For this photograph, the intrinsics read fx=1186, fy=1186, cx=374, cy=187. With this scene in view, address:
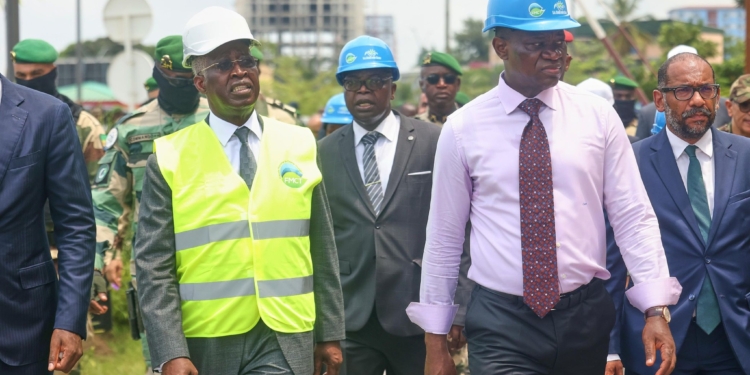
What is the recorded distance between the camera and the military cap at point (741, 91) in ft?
26.1

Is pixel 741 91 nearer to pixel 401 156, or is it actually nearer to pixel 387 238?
pixel 401 156

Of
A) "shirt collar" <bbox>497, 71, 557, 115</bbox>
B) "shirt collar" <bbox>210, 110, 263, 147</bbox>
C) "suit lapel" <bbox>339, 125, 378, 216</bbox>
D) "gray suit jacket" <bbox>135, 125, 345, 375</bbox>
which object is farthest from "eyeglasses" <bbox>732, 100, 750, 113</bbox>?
"gray suit jacket" <bbox>135, 125, 345, 375</bbox>

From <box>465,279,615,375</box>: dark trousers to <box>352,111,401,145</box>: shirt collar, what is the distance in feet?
6.86

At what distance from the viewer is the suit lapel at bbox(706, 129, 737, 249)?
5.96m

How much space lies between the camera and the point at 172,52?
24.9 feet

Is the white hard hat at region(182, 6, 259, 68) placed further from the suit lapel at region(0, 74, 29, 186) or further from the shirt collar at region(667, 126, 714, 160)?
the shirt collar at region(667, 126, 714, 160)

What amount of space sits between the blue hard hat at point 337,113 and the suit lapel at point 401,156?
338 centimetres

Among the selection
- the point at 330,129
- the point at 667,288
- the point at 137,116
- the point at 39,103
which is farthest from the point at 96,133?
the point at 667,288

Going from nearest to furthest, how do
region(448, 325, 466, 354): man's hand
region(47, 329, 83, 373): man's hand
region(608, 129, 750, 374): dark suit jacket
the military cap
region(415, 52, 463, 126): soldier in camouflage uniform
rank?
region(47, 329, 83, 373): man's hand, region(608, 129, 750, 374): dark suit jacket, region(448, 325, 466, 354): man's hand, the military cap, region(415, 52, 463, 126): soldier in camouflage uniform

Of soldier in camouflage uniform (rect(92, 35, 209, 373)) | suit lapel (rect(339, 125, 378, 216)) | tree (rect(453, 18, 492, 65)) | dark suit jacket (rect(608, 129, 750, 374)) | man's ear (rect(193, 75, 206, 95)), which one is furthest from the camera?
tree (rect(453, 18, 492, 65))

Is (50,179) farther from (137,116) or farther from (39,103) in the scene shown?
(137,116)

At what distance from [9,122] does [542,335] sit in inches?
97.8

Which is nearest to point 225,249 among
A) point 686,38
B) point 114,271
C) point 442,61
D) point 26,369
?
point 26,369

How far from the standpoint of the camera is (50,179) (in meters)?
5.18
